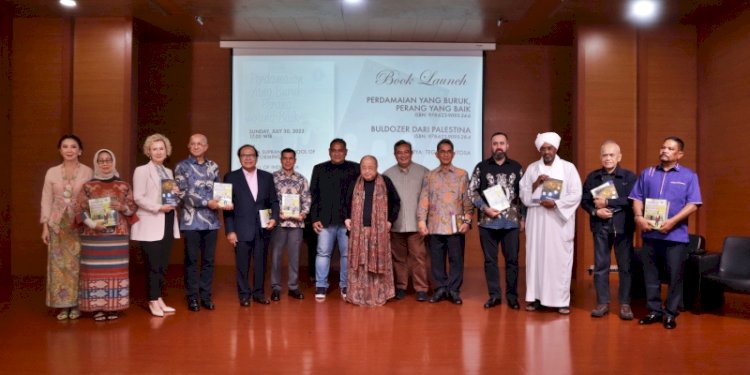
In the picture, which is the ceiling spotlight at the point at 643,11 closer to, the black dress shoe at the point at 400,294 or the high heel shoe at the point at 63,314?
the black dress shoe at the point at 400,294

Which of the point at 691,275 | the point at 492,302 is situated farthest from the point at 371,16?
the point at 691,275

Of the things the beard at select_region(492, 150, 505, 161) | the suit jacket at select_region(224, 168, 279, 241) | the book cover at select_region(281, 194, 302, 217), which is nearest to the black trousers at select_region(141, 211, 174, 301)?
the suit jacket at select_region(224, 168, 279, 241)

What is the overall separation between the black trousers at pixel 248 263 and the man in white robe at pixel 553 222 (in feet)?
7.69

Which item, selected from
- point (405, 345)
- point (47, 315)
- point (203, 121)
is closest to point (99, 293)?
point (47, 315)

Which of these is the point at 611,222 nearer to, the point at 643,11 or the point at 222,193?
the point at 643,11

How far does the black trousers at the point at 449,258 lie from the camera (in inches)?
200

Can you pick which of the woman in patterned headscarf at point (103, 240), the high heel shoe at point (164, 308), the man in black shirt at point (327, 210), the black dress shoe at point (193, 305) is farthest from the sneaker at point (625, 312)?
the woman in patterned headscarf at point (103, 240)

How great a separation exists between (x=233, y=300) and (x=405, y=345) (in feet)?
6.97

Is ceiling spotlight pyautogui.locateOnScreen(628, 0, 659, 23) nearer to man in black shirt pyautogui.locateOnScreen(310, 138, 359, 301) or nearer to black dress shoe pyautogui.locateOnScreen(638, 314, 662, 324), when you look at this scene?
black dress shoe pyautogui.locateOnScreen(638, 314, 662, 324)

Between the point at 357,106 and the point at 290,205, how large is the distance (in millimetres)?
2795

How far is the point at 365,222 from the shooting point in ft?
16.5

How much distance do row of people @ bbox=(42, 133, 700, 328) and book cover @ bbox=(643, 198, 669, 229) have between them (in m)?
0.05

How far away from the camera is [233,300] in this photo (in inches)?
206

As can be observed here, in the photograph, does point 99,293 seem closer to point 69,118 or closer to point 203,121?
point 69,118
